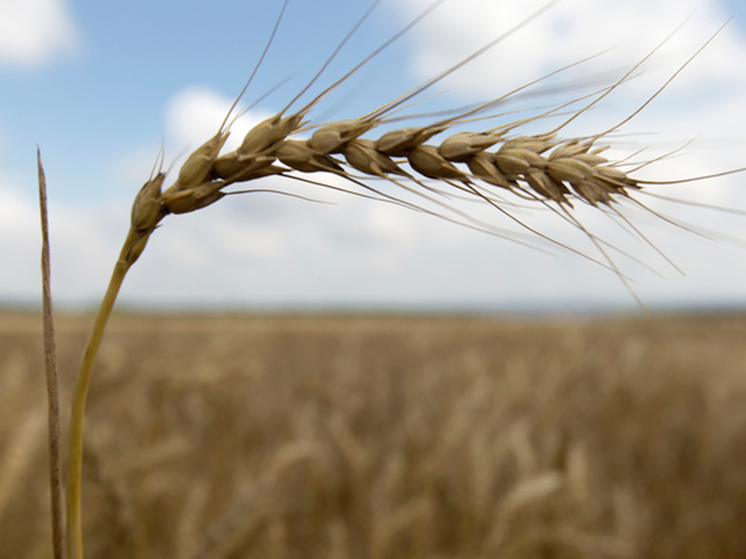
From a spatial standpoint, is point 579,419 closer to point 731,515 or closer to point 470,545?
point 731,515

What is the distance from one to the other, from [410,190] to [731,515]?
365 cm

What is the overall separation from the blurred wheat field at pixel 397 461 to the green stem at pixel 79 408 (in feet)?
2.58

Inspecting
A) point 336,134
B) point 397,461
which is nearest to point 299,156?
point 336,134

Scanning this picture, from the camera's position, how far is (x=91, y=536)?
228 centimetres

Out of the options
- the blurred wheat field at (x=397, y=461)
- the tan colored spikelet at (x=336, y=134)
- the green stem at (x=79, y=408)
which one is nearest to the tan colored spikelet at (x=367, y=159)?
the tan colored spikelet at (x=336, y=134)

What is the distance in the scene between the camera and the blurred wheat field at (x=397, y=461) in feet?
7.00

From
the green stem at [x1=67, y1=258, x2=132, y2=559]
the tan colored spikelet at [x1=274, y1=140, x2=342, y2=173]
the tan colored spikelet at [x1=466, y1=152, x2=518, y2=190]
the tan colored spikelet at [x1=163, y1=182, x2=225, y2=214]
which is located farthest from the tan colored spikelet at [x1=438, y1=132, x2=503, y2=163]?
the green stem at [x1=67, y1=258, x2=132, y2=559]

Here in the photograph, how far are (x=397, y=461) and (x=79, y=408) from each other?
7.94 feet

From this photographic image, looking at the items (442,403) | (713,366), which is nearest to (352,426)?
(442,403)

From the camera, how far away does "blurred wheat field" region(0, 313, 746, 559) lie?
2133 millimetres

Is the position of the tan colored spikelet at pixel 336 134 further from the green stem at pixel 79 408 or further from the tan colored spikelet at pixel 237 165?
the green stem at pixel 79 408

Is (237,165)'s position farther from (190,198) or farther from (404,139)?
(404,139)

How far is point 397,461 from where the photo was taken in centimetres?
286

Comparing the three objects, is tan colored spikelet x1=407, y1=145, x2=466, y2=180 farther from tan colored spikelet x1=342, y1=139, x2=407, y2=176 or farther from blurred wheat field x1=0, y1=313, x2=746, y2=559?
blurred wheat field x1=0, y1=313, x2=746, y2=559
